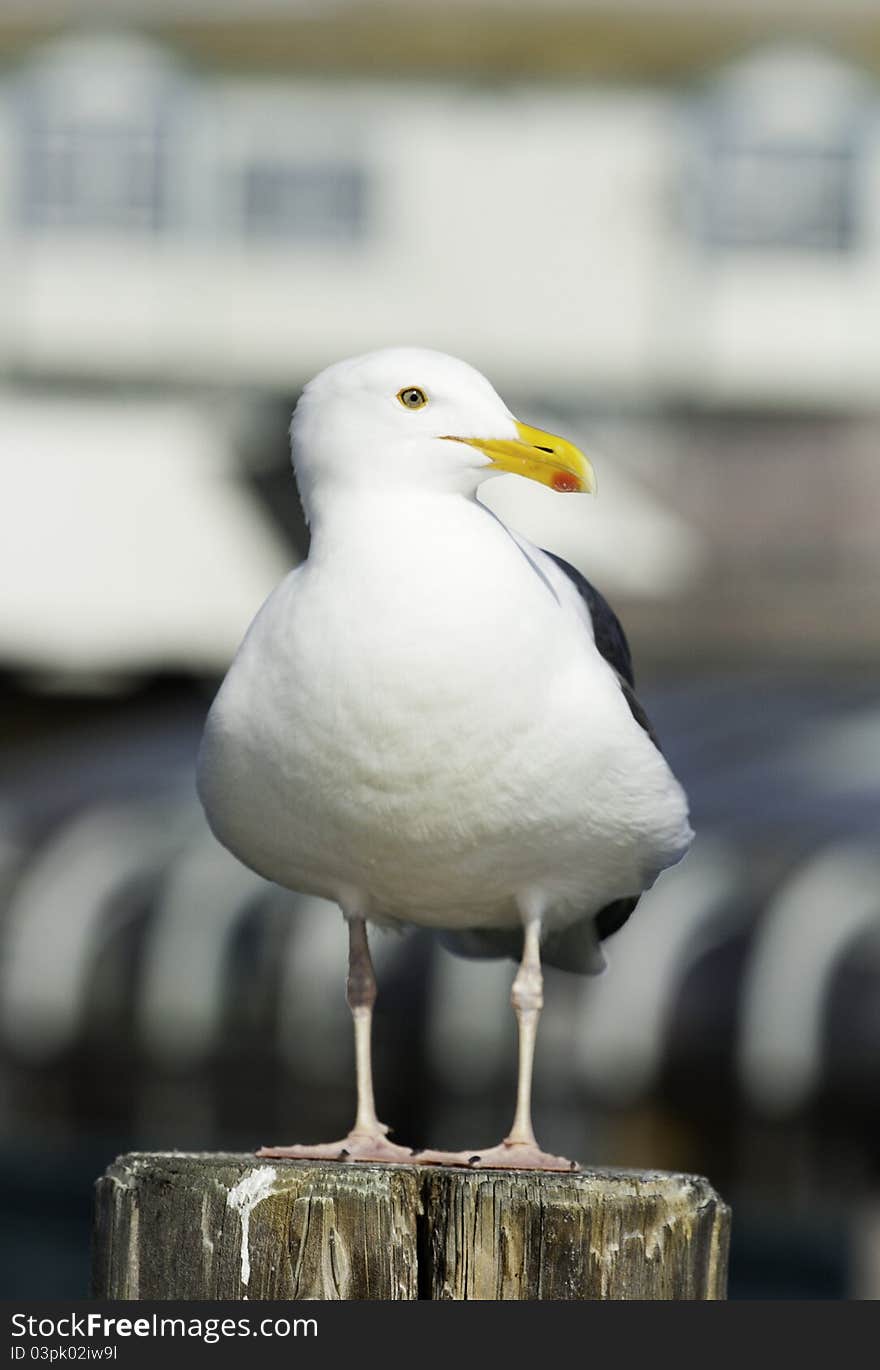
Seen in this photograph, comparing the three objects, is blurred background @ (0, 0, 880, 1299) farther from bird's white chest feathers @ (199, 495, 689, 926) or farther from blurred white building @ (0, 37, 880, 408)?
bird's white chest feathers @ (199, 495, 689, 926)

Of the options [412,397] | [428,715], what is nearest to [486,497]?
[412,397]

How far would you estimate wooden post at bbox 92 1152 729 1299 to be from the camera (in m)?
4.41

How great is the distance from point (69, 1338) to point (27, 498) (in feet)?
65.0

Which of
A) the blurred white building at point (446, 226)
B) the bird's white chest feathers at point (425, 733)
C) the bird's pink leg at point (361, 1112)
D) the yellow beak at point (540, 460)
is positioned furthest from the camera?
the blurred white building at point (446, 226)

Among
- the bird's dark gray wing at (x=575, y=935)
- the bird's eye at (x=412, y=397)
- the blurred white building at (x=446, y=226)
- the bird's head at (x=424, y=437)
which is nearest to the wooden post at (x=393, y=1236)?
the bird's dark gray wing at (x=575, y=935)

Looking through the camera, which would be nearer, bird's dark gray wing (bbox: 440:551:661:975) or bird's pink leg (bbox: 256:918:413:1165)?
bird's pink leg (bbox: 256:918:413:1165)

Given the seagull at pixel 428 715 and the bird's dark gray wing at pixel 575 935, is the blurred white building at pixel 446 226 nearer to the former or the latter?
the bird's dark gray wing at pixel 575 935

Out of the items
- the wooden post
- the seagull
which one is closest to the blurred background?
the seagull

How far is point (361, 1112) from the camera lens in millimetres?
5246

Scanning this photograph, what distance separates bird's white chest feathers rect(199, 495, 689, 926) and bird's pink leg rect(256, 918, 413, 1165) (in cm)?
25

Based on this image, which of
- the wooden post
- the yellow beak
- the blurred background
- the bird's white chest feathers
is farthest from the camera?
the blurred background

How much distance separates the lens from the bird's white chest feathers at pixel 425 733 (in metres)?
4.83

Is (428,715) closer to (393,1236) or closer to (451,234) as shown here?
(393,1236)

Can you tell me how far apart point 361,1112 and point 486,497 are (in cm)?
1932
